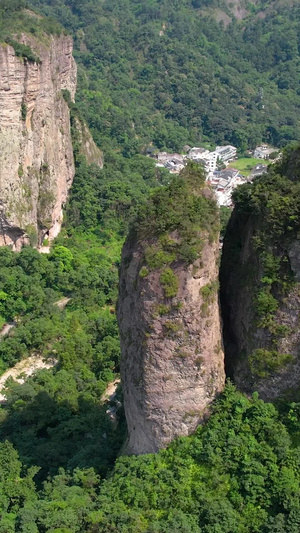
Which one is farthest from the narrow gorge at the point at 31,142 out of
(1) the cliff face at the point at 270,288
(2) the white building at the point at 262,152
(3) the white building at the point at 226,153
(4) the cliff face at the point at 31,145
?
(2) the white building at the point at 262,152

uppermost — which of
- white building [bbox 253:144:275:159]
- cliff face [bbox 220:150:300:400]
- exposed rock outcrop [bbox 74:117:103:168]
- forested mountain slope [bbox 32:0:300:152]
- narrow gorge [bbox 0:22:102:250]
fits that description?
cliff face [bbox 220:150:300:400]

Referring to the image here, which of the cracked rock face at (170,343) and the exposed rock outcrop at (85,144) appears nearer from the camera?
the cracked rock face at (170,343)

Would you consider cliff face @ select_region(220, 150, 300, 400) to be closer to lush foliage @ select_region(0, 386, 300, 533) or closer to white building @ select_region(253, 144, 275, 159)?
lush foliage @ select_region(0, 386, 300, 533)

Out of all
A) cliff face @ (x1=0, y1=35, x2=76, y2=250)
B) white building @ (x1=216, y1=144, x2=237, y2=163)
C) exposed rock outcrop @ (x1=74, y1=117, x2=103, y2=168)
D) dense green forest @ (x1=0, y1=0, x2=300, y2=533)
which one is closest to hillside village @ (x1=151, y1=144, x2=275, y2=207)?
white building @ (x1=216, y1=144, x2=237, y2=163)

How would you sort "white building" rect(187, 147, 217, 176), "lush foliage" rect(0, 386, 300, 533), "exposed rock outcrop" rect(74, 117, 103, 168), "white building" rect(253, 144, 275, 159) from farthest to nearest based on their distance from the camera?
"white building" rect(253, 144, 275, 159)
"white building" rect(187, 147, 217, 176)
"exposed rock outcrop" rect(74, 117, 103, 168)
"lush foliage" rect(0, 386, 300, 533)

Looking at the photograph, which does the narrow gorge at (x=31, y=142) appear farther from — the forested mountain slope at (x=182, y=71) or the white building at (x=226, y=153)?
the white building at (x=226, y=153)
